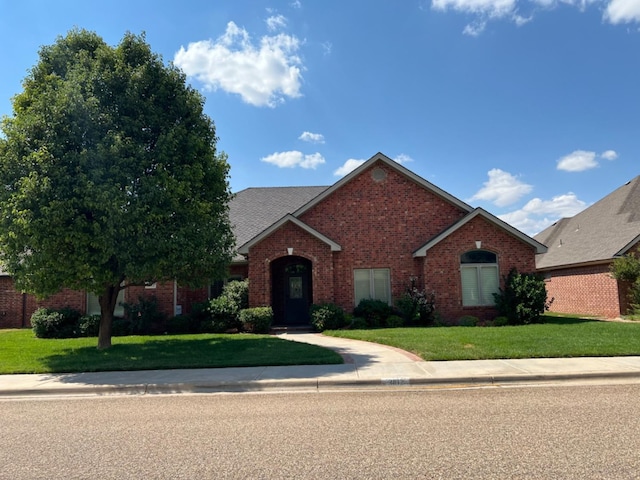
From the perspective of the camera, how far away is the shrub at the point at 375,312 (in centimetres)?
1805

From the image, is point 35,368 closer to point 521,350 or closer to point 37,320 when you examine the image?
point 37,320

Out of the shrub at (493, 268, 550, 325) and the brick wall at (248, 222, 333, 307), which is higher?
the brick wall at (248, 222, 333, 307)

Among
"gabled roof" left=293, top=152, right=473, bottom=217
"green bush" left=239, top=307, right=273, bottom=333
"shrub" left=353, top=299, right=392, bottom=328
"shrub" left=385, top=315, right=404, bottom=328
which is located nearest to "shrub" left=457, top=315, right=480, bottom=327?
"shrub" left=385, top=315, right=404, bottom=328

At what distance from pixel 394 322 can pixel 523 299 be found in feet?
16.9

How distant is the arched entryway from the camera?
20.3 metres

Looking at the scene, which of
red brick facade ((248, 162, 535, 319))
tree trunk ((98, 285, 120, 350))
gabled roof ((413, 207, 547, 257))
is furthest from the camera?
gabled roof ((413, 207, 547, 257))

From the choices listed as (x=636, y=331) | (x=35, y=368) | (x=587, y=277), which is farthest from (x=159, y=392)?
(x=587, y=277)

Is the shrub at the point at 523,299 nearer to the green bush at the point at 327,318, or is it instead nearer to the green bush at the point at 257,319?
the green bush at the point at 327,318

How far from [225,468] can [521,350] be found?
28.2ft

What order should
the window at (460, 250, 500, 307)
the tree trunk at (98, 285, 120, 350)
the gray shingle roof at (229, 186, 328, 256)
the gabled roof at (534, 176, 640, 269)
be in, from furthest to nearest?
the gray shingle roof at (229, 186, 328, 256) → the gabled roof at (534, 176, 640, 269) → the window at (460, 250, 500, 307) → the tree trunk at (98, 285, 120, 350)

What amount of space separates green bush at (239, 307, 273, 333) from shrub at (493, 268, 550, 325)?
936 centimetres

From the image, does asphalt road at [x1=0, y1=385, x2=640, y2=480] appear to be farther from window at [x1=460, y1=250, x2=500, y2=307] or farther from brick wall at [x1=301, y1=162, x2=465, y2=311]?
brick wall at [x1=301, y1=162, x2=465, y2=311]

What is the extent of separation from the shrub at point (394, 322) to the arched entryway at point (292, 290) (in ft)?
12.7

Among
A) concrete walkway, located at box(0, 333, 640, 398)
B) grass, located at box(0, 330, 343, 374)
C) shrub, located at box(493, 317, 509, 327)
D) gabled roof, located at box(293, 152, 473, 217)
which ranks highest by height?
gabled roof, located at box(293, 152, 473, 217)
